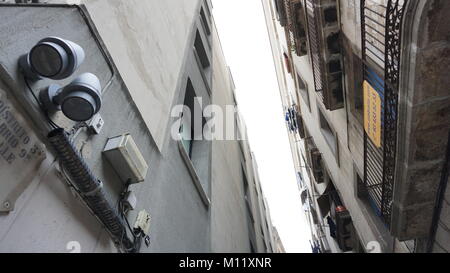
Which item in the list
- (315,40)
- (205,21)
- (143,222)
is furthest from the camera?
(205,21)

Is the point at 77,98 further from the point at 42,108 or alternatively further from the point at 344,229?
the point at 344,229

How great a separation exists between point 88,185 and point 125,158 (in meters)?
0.71

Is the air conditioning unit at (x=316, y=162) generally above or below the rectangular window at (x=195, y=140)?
below

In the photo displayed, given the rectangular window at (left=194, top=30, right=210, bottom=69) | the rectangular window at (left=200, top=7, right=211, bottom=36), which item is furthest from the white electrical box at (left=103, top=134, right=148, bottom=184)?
the rectangular window at (left=200, top=7, right=211, bottom=36)

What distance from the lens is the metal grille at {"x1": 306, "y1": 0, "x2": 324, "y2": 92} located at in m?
8.70

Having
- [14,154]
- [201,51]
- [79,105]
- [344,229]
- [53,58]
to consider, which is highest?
[201,51]

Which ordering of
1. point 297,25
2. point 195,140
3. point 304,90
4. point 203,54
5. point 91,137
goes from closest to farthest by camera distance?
point 91,137
point 195,140
point 297,25
point 203,54
point 304,90

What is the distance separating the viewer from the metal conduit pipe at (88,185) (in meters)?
2.65

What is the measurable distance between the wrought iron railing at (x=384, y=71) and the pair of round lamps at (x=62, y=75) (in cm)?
404

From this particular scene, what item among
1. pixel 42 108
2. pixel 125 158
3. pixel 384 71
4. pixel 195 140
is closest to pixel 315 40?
pixel 384 71

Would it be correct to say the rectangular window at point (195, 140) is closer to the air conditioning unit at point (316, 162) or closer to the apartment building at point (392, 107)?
the apartment building at point (392, 107)

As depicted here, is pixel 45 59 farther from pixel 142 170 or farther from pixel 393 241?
pixel 393 241

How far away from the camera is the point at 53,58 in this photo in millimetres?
2408

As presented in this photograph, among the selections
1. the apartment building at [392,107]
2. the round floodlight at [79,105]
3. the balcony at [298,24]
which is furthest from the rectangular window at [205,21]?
the round floodlight at [79,105]
